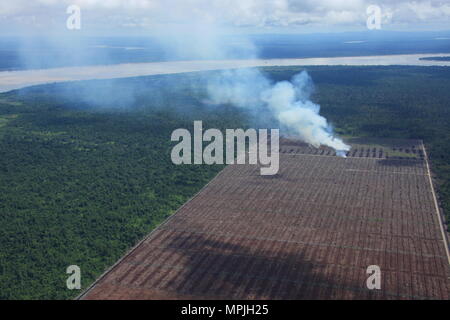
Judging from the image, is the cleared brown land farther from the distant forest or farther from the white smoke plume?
the white smoke plume

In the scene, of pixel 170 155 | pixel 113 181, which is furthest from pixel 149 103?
pixel 113 181

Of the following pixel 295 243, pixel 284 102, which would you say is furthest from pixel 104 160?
pixel 284 102

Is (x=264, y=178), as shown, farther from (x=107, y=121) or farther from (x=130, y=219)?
(x=107, y=121)

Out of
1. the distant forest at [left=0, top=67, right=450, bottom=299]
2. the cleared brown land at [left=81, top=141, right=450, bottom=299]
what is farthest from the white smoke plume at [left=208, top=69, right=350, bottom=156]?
the cleared brown land at [left=81, top=141, right=450, bottom=299]

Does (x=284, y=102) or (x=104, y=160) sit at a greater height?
(x=284, y=102)

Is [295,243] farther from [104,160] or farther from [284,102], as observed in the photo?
[284,102]
